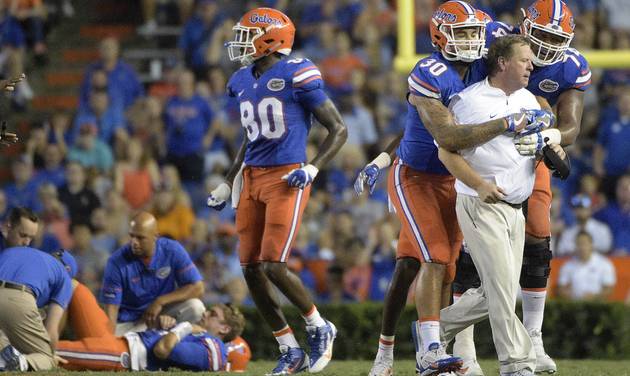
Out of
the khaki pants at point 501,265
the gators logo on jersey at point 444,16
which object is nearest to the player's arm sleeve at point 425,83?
the gators logo on jersey at point 444,16

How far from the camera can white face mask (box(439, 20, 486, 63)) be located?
21.4 feet

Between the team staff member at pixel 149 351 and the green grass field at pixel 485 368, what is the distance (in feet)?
0.92

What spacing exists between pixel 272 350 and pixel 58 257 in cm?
219

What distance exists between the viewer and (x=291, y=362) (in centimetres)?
724

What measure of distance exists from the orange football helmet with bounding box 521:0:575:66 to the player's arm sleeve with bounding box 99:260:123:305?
3036mm

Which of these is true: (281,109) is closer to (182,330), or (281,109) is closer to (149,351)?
Answer: (182,330)

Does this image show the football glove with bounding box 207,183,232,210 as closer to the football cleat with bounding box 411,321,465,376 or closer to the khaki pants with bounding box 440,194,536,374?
the football cleat with bounding box 411,321,465,376

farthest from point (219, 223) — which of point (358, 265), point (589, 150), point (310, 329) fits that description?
point (310, 329)

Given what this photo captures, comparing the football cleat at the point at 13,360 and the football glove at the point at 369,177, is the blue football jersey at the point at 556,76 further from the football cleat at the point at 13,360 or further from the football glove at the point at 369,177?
the football cleat at the point at 13,360

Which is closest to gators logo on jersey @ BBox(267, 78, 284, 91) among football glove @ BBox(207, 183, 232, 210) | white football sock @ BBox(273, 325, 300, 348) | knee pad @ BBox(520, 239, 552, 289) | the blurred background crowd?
A: football glove @ BBox(207, 183, 232, 210)

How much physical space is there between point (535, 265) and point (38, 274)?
2.81m

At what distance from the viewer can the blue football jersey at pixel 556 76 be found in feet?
23.3

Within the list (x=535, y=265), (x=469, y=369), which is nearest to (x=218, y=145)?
(x=535, y=265)

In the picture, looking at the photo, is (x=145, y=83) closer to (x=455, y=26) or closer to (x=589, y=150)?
(x=589, y=150)
